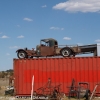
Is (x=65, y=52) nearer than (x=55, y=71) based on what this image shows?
No

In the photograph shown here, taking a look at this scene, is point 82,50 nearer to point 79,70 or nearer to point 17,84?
Answer: point 79,70

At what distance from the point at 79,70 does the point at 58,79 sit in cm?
174

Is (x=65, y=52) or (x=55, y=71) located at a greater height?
(x=65, y=52)

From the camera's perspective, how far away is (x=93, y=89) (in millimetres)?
18656

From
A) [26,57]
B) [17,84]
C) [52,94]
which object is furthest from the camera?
[26,57]

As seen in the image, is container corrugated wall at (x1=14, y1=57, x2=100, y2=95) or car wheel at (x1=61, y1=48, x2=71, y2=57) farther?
car wheel at (x1=61, y1=48, x2=71, y2=57)

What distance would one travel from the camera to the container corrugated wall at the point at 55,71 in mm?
18797

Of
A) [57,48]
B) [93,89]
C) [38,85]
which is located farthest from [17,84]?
[93,89]

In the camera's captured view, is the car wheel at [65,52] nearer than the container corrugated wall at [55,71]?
No

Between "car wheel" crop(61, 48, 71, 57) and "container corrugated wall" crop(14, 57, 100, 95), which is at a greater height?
"car wheel" crop(61, 48, 71, 57)

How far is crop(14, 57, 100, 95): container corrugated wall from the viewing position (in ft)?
61.7

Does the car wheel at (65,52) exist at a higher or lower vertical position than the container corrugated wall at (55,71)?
higher

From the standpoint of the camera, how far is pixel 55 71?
1931 centimetres

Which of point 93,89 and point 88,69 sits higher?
point 88,69
